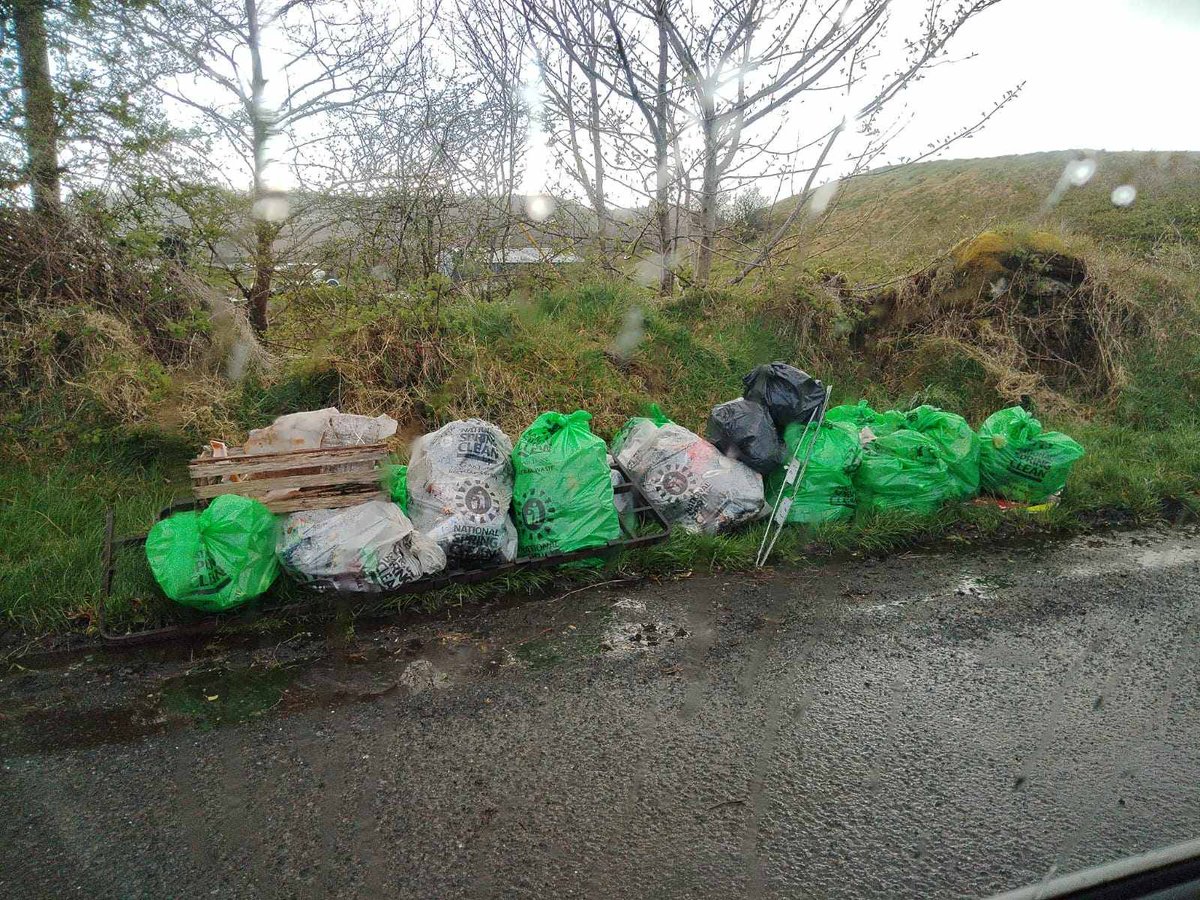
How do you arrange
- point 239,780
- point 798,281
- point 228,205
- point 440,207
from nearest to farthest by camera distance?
point 239,780 → point 228,205 → point 440,207 → point 798,281

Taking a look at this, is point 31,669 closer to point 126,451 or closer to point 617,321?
point 126,451

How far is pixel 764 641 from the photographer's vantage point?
3.17 m

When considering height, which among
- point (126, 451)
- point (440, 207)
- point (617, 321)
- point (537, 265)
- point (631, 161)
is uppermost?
point (631, 161)

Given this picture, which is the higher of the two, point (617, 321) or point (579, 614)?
point (617, 321)

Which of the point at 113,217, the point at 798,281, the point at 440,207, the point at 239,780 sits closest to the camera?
the point at 239,780

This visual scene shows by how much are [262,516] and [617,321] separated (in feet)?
12.0

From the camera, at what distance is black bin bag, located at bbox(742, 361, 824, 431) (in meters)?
4.41

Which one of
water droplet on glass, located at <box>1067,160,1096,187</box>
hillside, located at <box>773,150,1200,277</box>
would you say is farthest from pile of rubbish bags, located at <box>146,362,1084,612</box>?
water droplet on glass, located at <box>1067,160,1096,187</box>

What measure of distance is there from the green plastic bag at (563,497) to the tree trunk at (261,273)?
325 centimetres

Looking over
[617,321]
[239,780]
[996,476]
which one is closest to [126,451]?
[239,780]

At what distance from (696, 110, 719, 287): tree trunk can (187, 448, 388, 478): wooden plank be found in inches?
166

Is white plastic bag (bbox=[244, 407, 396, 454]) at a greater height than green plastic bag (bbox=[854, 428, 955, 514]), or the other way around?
white plastic bag (bbox=[244, 407, 396, 454])

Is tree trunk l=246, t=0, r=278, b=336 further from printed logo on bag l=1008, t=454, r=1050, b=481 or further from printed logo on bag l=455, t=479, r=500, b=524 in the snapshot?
printed logo on bag l=1008, t=454, r=1050, b=481

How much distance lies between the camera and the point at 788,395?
4.41 meters
